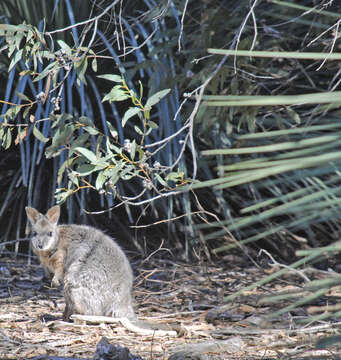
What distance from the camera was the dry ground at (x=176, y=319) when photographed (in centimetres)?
348

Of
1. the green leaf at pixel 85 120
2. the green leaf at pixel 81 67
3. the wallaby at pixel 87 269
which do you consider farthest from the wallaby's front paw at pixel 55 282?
the green leaf at pixel 81 67

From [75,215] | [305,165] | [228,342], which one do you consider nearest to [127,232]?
[75,215]

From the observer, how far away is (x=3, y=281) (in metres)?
5.29

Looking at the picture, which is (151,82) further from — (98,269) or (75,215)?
(75,215)

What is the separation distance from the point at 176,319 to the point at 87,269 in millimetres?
662

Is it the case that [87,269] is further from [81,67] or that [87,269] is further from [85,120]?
[81,67]

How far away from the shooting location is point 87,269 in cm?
437

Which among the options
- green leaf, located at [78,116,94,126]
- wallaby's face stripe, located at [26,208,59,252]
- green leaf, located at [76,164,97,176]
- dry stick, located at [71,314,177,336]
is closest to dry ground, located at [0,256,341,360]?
dry stick, located at [71,314,177,336]

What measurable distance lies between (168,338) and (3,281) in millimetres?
1941

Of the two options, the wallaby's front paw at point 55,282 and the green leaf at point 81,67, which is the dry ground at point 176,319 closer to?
the wallaby's front paw at point 55,282

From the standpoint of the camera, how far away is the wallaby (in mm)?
4316

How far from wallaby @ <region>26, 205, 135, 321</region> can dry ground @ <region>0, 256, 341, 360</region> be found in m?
0.17

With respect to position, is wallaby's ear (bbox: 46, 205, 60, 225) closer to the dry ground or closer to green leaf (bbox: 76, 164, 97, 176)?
the dry ground

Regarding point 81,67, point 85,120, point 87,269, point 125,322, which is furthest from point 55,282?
point 81,67
